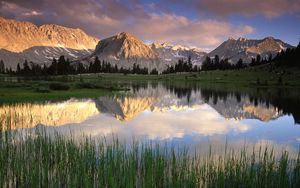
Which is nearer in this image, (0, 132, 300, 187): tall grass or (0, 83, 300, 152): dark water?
(0, 132, 300, 187): tall grass

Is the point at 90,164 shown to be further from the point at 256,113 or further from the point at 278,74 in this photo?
the point at 278,74

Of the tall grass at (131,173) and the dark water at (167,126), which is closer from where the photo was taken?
the tall grass at (131,173)

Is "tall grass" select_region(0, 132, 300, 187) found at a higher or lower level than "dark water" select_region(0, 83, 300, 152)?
higher

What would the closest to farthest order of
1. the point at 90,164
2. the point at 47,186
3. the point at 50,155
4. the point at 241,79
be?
the point at 47,186, the point at 90,164, the point at 50,155, the point at 241,79

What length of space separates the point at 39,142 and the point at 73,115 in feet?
91.7

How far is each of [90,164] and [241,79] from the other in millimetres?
184831

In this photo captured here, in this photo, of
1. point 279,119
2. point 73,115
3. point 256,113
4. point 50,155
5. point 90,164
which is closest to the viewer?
point 90,164

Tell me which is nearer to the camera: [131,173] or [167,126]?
[131,173]

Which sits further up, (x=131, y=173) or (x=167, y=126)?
(x=131, y=173)

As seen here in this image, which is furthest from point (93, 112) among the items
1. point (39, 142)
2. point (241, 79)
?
point (241, 79)

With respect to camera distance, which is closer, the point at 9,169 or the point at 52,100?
the point at 9,169

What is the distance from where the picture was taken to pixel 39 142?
820 inches

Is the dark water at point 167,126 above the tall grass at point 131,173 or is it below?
below

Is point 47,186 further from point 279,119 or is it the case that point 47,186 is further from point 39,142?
point 279,119
